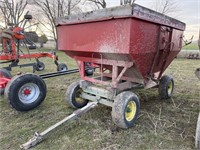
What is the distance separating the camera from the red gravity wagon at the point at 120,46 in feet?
7.02

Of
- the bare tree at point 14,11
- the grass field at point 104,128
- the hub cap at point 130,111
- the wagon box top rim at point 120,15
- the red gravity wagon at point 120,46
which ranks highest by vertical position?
the bare tree at point 14,11

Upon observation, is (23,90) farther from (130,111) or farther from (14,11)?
(14,11)

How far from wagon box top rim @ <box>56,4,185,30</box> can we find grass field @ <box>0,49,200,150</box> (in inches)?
58.8

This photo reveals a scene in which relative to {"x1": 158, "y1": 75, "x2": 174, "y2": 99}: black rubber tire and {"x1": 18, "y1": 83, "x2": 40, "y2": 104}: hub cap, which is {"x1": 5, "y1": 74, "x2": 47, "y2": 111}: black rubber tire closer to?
{"x1": 18, "y1": 83, "x2": 40, "y2": 104}: hub cap

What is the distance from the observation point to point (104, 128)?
2.50 metres

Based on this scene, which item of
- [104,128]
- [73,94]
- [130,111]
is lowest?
[104,128]

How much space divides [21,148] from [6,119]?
3.30 feet

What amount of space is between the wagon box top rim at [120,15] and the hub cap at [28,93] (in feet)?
3.84

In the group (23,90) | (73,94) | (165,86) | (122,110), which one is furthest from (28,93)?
(165,86)

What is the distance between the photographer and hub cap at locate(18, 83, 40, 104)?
2952mm

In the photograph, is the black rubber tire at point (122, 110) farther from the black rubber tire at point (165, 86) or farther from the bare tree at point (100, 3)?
the bare tree at point (100, 3)

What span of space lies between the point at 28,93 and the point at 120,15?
6.73 feet

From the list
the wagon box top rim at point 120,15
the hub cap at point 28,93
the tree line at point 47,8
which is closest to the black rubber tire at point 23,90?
the hub cap at point 28,93

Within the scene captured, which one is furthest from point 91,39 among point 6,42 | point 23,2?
point 23,2
